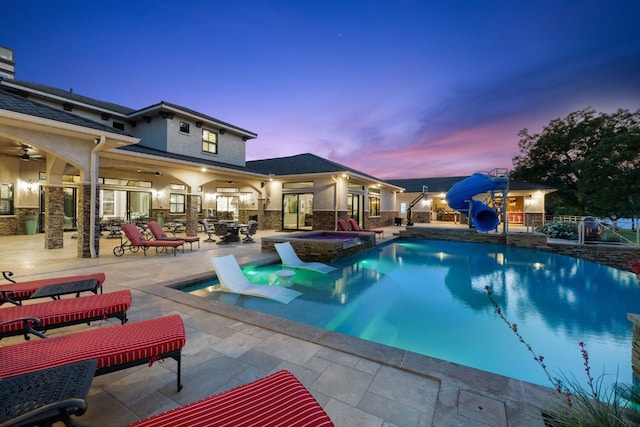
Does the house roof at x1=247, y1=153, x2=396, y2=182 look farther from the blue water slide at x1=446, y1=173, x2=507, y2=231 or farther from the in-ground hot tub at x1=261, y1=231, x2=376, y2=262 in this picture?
the in-ground hot tub at x1=261, y1=231, x2=376, y2=262

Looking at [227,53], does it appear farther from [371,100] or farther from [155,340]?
[155,340]

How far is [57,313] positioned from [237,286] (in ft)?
10.6

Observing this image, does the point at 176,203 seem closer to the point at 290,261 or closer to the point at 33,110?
the point at 33,110

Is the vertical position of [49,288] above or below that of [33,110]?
below

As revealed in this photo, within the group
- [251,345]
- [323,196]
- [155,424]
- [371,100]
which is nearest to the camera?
[155,424]

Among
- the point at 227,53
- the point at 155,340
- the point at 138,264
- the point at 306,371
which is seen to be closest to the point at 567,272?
the point at 306,371

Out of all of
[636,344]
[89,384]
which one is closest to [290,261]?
[89,384]

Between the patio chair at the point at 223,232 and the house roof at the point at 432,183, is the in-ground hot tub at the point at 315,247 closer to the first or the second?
the patio chair at the point at 223,232

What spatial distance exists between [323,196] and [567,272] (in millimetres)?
11576

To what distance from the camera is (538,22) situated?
1176cm

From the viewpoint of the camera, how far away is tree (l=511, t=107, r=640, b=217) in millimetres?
21125

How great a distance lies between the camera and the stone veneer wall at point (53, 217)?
30.6ft

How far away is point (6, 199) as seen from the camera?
41.1 ft

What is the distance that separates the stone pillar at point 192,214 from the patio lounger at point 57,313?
1076 cm
